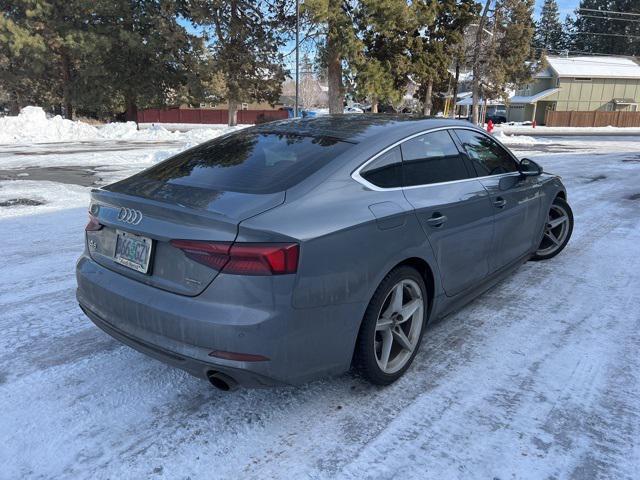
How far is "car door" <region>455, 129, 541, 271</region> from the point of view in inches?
152

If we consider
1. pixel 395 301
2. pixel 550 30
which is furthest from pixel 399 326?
pixel 550 30

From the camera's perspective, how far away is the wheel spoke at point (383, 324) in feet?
9.39

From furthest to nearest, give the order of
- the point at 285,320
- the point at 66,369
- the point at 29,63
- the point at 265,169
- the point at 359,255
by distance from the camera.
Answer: the point at 29,63
the point at 66,369
the point at 265,169
the point at 359,255
the point at 285,320

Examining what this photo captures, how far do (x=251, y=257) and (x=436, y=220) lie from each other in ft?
4.55

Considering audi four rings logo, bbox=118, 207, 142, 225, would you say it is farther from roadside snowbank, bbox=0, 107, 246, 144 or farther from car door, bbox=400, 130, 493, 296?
roadside snowbank, bbox=0, 107, 246, 144

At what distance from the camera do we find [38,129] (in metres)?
24.6

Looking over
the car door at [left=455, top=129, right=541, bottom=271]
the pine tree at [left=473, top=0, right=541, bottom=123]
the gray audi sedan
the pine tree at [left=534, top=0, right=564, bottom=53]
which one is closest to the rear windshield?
the gray audi sedan

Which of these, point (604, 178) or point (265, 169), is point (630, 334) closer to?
point (265, 169)

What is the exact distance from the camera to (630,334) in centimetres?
371

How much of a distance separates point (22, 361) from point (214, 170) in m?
1.76

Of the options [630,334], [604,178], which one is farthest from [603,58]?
[630,334]

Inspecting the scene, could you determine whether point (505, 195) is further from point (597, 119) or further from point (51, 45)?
point (597, 119)

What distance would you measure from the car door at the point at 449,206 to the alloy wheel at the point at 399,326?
0.31 metres

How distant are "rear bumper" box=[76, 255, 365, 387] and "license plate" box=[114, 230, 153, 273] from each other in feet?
0.34
